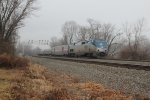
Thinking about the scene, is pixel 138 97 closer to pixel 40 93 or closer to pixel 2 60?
pixel 40 93

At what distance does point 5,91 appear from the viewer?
11250 mm

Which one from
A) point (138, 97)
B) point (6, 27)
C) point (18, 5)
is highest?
point (18, 5)

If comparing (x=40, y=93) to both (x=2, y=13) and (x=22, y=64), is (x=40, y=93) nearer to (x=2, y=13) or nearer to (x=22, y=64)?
(x=22, y=64)

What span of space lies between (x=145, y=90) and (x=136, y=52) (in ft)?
120

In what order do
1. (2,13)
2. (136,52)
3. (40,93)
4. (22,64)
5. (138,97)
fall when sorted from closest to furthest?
(138,97) → (40,93) → (22,64) → (2,13) → (136,52)

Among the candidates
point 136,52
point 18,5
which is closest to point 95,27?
point 136,52

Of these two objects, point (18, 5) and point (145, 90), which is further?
point (18, 5)

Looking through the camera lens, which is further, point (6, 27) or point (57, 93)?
point (6, 27)

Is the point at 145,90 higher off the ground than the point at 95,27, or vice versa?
the point at 95,27

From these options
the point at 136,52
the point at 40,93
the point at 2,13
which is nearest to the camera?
the point at 40,93

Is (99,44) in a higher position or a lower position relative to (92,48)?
higher

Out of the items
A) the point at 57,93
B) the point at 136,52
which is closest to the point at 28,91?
the point at 57,93

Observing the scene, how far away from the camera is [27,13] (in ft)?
139

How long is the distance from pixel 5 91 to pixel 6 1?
1235 inches
